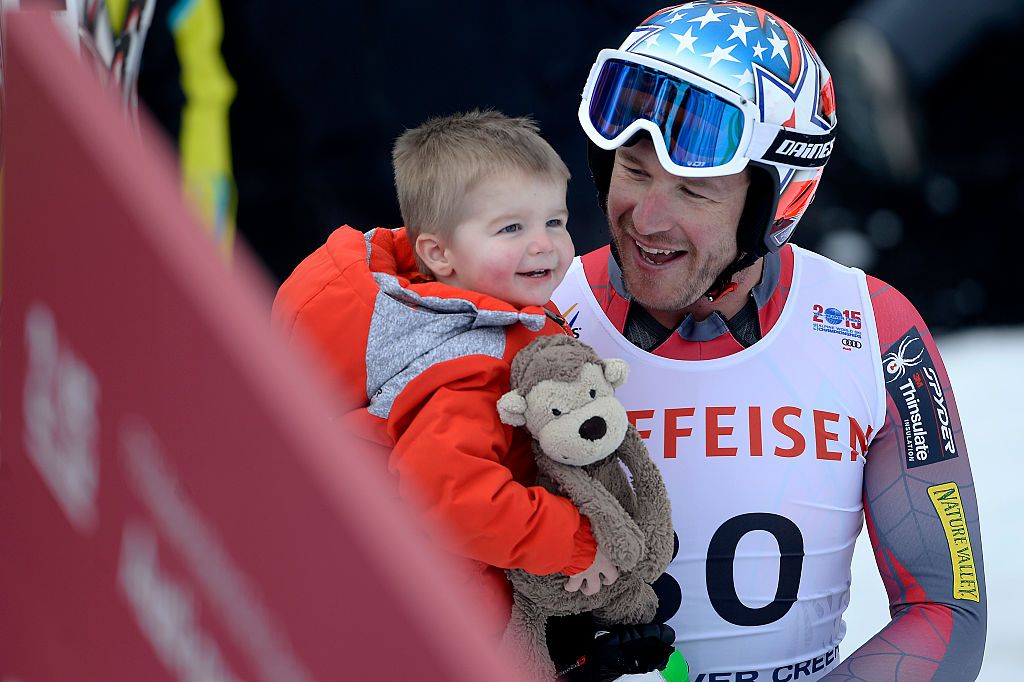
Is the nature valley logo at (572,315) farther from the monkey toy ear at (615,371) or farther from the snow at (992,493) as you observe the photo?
the snow at (992,493)

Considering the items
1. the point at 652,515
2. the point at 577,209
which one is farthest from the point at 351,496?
the point at 577,209

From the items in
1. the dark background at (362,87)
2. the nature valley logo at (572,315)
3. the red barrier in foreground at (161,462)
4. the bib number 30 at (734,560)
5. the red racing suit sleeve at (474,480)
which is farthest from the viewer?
the dark background at (362,87)

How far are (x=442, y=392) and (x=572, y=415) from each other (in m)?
0.15

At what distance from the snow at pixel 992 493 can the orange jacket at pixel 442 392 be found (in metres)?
2.13

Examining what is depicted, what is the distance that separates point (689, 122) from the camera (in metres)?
1.70

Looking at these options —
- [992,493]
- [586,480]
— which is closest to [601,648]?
[586,480]

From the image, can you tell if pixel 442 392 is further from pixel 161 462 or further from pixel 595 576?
pixel 161 462

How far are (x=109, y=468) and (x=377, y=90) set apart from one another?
3.56m

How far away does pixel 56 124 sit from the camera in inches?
17.0

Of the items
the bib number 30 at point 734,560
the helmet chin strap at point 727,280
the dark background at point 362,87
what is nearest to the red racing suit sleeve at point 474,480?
the bib number 30 at point 734,560

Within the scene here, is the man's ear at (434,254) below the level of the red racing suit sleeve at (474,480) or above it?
above

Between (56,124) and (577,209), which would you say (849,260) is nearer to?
(577,209)

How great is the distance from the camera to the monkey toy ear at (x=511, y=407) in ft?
4.50

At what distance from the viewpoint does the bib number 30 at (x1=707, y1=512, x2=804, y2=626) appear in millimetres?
1796
